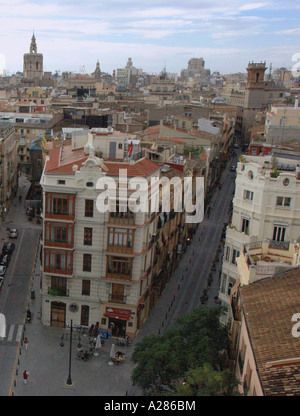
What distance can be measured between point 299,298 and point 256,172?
15.2 meters

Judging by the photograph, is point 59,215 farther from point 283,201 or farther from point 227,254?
point 283,201

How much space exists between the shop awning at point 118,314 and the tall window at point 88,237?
20.7 feet

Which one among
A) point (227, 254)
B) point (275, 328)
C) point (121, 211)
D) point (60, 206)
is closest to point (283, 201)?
point (227, 254)

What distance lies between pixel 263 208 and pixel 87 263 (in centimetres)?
1585

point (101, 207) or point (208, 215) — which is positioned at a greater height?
point (101, 207)

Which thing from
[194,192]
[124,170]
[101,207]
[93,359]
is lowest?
[93,359]

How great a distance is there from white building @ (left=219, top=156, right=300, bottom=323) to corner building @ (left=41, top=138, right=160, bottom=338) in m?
8.04

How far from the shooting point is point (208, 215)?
8512 cm

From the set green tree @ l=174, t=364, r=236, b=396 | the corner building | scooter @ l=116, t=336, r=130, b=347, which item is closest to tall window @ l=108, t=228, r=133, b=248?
the corner building

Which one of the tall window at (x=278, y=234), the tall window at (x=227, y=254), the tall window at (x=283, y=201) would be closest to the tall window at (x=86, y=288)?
the tall window at (x=227, y=254)

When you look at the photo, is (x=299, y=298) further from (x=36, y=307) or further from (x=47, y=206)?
(x=36, y=307)

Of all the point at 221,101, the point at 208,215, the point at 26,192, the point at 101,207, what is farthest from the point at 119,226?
the point at 221,101

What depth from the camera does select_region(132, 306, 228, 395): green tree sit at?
3098 centimetres

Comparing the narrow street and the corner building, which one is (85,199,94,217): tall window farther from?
the narrow street
